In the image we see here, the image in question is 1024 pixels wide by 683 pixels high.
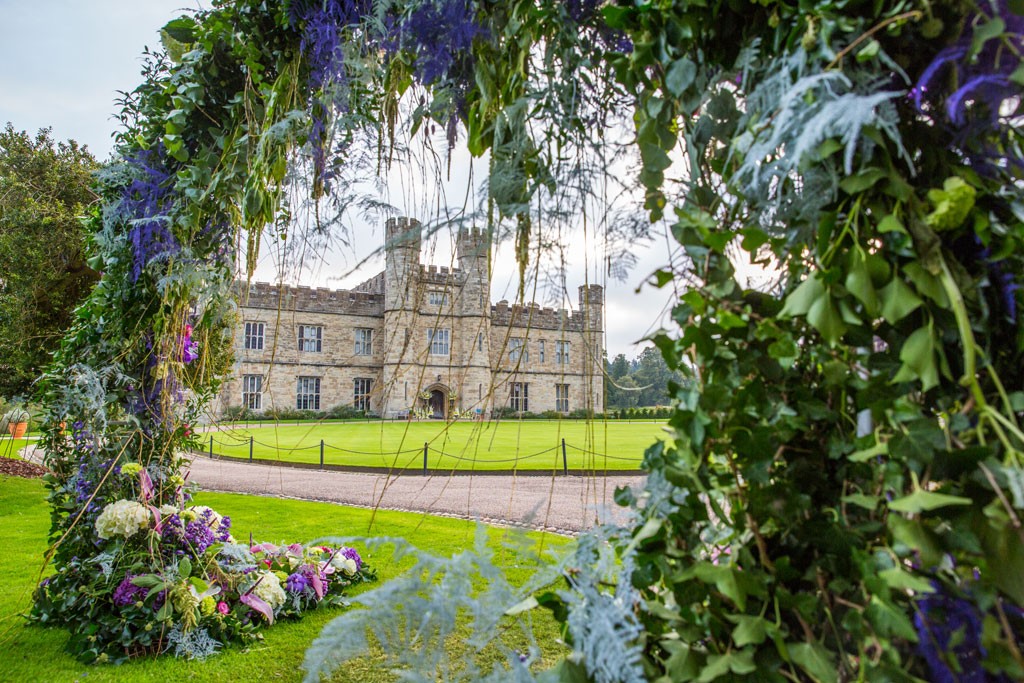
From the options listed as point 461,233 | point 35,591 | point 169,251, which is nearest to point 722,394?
point 461,233

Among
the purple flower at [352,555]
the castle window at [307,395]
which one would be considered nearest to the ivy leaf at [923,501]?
the purple flower at [352,555]

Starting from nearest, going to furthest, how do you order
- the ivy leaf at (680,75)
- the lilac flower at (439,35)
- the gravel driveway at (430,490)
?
1. the ivy leaf at (680,75)
2. the lilac flower at (439,35)
3. the gravel driveway at (430,490)

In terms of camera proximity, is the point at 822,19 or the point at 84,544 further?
the point at 84,544

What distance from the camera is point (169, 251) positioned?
2312 millimetres

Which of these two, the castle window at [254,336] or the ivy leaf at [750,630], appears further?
the castle window at [254,336]

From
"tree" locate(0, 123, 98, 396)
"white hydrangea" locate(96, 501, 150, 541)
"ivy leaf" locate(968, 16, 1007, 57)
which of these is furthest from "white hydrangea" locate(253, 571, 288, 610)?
"tree" locate(0, 123, 98, 396)

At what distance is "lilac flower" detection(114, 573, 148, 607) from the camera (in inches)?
105

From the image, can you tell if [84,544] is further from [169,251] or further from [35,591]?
[169,251]

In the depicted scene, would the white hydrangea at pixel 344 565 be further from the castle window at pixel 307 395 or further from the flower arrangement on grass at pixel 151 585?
the castle window at pixel 307 395

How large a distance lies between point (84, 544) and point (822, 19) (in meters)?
3.40

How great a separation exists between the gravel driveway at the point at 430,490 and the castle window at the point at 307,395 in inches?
616

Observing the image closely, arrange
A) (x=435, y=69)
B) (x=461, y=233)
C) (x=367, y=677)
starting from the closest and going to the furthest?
1. (x=461, y=233)
2. (x=435, y=69)
3. (x=367, y=677)

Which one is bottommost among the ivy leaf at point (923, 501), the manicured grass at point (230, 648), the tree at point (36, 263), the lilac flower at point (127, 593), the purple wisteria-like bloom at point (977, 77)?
the manicured grass at point (230, 648)

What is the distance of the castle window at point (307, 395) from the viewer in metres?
26.9
